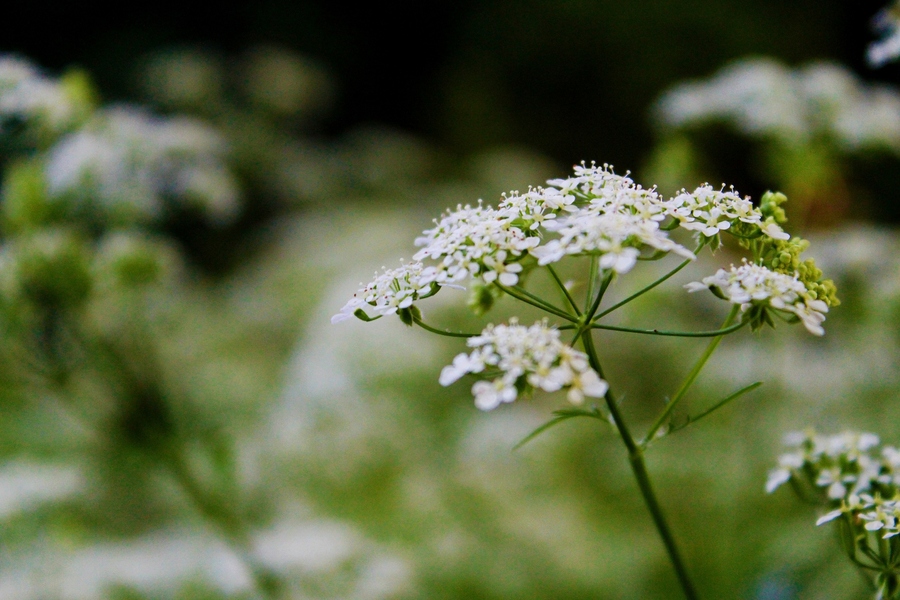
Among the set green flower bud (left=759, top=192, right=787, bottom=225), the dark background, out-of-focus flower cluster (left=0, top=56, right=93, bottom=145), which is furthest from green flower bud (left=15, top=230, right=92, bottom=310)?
the dark background

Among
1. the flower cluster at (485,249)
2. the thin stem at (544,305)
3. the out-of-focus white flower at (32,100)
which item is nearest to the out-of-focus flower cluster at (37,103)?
the out-of-focus white flower at (32,100)

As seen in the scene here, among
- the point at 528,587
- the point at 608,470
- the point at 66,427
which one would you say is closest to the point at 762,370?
the point at 608,470

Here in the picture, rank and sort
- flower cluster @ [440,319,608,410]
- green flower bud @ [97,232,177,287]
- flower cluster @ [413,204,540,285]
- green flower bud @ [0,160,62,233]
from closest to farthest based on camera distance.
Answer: flower cluster @ [440,319,608,410] → flower cluster @ [413,204,540,285] → green flower bud @ [0,160,62,233] → green flower bud @ [97,232,177,287]

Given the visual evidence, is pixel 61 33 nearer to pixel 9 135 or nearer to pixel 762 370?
pixel 9 135

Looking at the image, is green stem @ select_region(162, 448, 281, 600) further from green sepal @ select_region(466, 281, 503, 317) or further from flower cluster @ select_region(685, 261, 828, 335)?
flower cluster @ select_region(685, 261, 828, 335)

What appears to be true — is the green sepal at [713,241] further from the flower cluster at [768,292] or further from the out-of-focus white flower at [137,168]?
the out-of-focus white flower at [137,168]

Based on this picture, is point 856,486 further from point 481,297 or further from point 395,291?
point 395,291
